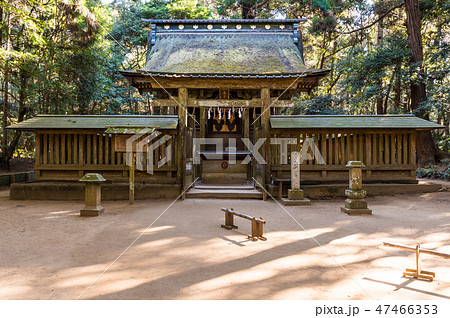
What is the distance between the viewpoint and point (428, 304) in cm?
263

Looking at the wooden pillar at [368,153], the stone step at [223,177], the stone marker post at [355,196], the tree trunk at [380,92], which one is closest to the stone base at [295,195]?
the stone marker post at [355,196]

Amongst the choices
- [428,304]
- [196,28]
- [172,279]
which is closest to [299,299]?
[428,304]

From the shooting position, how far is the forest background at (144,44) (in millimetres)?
12430

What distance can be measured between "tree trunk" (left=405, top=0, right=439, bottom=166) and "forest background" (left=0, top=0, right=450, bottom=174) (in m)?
0.04

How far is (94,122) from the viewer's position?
379 inches

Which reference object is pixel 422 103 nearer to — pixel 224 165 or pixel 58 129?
pixel 224 165

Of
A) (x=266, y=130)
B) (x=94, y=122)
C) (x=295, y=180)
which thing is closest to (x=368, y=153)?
(x=295, y=180)

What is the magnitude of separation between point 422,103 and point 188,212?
1268cm

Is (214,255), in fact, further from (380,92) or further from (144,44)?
(144,44)

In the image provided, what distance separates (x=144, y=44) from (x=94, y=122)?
1396cm

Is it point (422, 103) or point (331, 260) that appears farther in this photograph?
point (422, 103)

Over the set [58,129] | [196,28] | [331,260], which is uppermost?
[196,28]

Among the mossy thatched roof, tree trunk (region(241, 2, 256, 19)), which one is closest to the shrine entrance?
the mossy thatched roof

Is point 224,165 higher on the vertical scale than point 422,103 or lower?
lower
